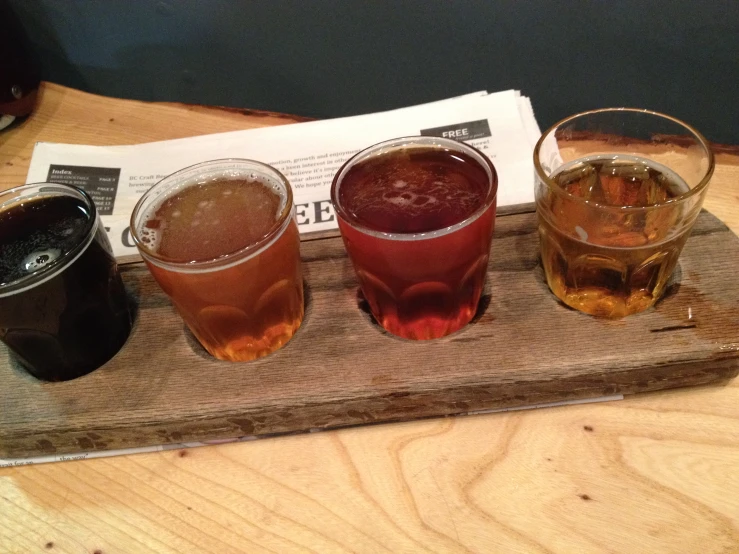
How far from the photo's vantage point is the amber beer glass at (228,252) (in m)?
0.52

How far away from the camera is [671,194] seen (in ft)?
1.82

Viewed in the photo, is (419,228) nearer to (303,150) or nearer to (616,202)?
(616,202)

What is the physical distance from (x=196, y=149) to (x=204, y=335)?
0.40 m

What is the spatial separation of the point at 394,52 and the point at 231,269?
52cm

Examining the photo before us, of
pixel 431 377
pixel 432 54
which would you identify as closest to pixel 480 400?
pixel 431 377

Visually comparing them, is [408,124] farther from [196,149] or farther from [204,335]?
[204,335]

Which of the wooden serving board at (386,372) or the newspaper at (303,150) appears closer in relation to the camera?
the wooden serving board at (386,372)

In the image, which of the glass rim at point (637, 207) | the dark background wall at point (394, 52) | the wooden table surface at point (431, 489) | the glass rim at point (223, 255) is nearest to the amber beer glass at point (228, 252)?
the glass rim at point (223, 255)

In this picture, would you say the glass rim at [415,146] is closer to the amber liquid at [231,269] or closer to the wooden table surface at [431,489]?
the amber liquid at [231,269]

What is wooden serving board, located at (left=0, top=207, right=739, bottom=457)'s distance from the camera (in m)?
0.52

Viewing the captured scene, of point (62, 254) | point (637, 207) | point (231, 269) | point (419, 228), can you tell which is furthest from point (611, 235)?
point (62, 254)

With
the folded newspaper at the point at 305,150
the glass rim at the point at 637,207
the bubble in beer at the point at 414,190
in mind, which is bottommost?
the folded newspaper at the point at 305,150

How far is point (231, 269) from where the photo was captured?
0.51 metres

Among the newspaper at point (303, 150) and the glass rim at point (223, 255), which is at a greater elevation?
the glass rim at point (223, 255)
